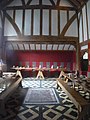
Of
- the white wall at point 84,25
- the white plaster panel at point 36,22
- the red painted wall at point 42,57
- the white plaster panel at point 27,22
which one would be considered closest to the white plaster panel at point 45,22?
the white plaster panel at point 36,22

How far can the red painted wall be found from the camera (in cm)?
1251

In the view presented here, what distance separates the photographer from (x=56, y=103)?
471 centimetres

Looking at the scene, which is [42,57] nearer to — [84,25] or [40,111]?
[84,25]

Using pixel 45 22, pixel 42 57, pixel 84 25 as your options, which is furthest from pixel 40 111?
pixel 42 57

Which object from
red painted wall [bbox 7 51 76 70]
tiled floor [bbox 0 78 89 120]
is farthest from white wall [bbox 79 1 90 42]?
tiled floor [bbox 0 78 89 120]

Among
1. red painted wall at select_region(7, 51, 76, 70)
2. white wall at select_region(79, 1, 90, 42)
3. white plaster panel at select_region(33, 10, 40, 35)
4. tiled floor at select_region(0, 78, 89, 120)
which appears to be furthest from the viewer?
red painted wall at select_region(7, 51, 76, 70)

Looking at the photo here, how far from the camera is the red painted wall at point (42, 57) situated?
1251 cm

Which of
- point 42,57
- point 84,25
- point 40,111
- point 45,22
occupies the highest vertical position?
point 45,22

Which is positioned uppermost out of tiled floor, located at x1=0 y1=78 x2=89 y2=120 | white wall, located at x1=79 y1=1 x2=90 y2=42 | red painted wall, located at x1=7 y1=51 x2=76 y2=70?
white wall, located at x1=79 y1=1 x2=90 y2=42

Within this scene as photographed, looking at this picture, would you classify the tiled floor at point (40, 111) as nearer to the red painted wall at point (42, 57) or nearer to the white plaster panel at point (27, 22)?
the white plaster panel at point (27, 22)

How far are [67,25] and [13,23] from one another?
3448 millimetres

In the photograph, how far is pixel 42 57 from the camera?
12602 mm

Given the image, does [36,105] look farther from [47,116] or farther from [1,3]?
[1,3]

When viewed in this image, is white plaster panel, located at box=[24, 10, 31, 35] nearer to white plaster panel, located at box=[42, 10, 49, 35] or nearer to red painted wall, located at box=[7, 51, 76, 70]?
white plaster panel, located at box=[42, 10, 49, 35]
